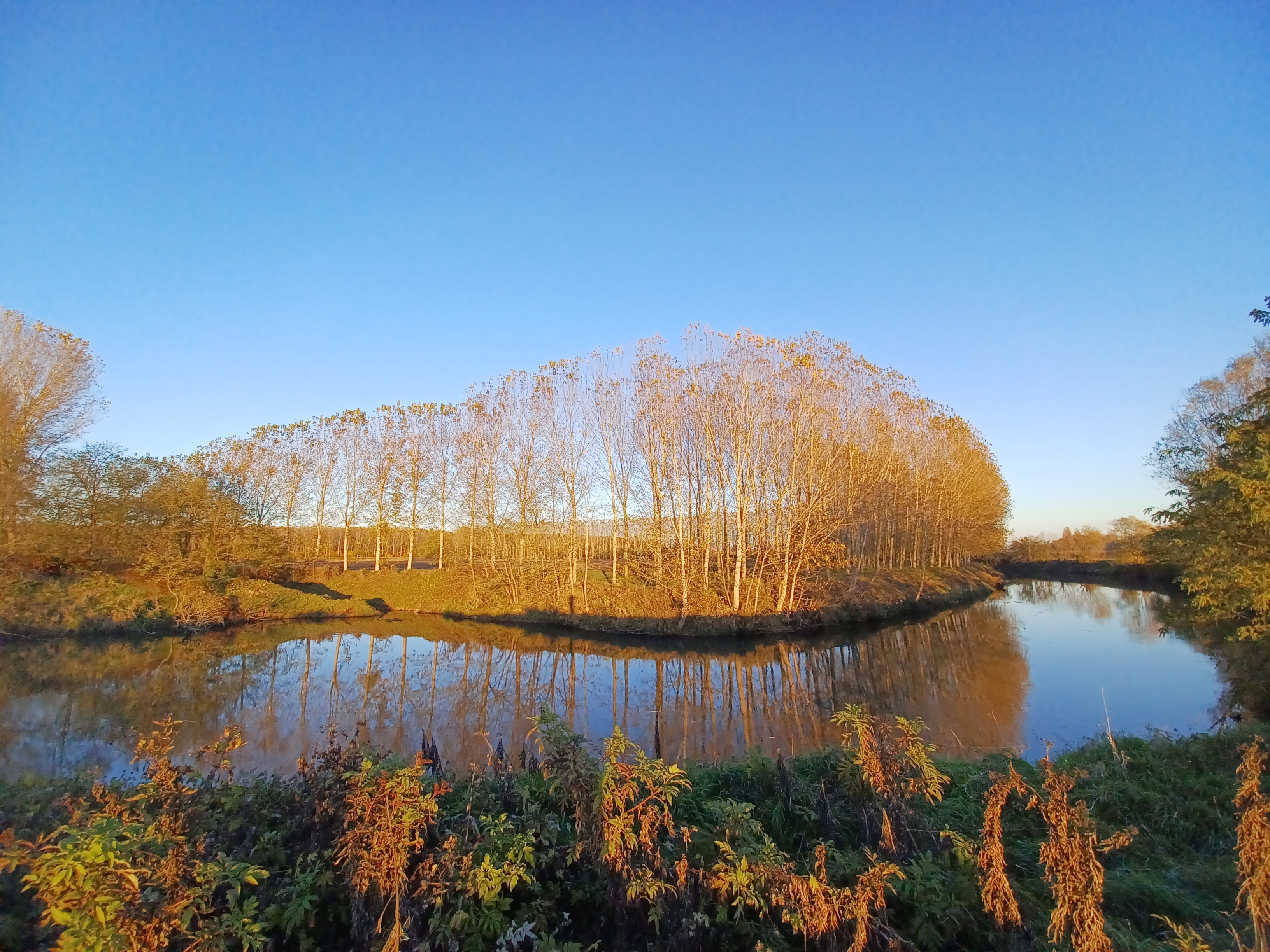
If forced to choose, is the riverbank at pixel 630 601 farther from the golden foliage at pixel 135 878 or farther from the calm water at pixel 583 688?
the golden foliage at pixel 135 878

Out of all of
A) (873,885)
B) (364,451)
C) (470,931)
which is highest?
(364,451)

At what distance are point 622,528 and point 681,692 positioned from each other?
14.4m

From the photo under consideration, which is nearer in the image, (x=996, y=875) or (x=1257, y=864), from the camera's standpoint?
(x=1257, y=864)

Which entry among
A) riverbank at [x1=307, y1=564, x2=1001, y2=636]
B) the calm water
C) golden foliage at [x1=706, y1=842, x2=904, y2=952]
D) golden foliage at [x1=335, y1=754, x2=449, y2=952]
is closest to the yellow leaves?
golden foliage at [x1=706, y1=842, x2=904, y2=952]

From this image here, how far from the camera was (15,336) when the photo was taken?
21.5 metres

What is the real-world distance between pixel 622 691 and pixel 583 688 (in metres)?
1.02

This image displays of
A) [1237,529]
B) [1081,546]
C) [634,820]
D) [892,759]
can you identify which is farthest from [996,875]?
[1081,546]

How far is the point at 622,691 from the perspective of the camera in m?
14.9

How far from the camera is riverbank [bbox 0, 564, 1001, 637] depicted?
2250 centimetres

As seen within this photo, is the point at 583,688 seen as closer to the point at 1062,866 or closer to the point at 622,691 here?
the point at 622,691

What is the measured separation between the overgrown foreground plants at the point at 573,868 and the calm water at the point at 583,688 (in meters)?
3.40

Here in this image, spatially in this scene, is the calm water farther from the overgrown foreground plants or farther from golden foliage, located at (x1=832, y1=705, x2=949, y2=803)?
golden foliage, located at (x1=832, y1=705, x2=949, y2=803)

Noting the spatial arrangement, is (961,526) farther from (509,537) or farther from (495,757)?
(495,757)

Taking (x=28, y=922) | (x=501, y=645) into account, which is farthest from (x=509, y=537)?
(x=28, y=922)
